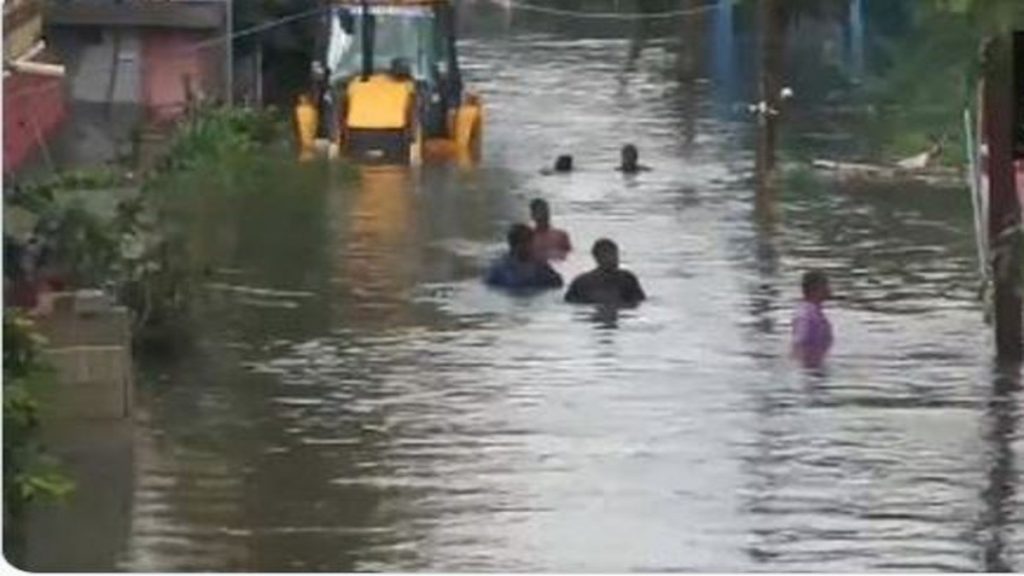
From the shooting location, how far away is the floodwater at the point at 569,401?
9922 mm

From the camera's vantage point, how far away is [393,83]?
26.5 m

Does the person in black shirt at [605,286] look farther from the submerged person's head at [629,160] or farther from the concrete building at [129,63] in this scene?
the submerged person's head at [629,160]

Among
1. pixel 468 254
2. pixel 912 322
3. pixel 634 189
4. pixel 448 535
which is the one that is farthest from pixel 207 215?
pixel 448 535

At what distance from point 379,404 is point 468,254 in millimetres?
6579

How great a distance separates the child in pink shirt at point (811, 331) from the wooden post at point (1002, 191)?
1115mm

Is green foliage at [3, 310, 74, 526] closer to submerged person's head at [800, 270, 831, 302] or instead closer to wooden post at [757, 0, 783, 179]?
submerged person's head at [800, 270, 831, 302]

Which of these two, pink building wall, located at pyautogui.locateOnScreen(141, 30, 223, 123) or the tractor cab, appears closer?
the tractor cab

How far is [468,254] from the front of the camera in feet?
66.1

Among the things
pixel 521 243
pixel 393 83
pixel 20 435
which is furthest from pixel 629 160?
pixel 20 435

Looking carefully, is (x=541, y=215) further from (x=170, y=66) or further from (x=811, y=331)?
(x=170, y=66)

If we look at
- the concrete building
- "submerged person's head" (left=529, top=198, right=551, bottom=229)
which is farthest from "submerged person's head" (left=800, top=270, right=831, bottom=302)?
the concrete building

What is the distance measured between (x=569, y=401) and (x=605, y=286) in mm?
3571

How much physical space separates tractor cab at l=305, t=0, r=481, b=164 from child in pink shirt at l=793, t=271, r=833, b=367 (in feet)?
36.1

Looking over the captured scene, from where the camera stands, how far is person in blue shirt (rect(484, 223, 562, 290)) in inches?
707
